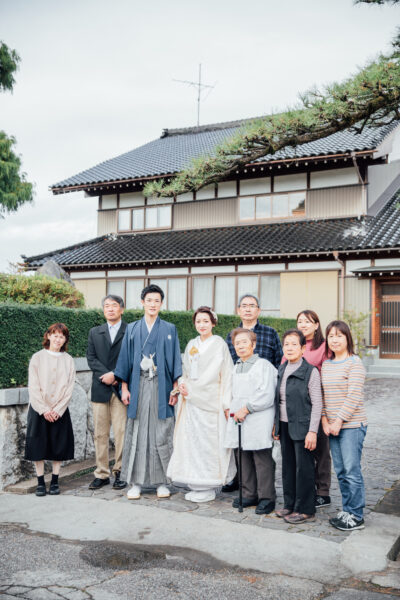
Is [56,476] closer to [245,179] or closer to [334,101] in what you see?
[334,101]

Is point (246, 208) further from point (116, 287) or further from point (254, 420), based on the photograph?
point (254, 420)

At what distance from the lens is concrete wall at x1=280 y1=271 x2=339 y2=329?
1648 centimetres

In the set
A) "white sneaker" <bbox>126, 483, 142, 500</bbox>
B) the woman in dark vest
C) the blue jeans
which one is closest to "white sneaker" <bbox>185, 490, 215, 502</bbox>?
"white sneaker" <bbox>126, 483, 142, 500</bbox>

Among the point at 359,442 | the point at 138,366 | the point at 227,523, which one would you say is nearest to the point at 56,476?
the point at 138,366

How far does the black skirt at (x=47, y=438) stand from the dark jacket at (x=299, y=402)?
6.96 ft

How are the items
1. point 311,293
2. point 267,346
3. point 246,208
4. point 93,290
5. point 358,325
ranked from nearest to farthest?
point 267,346 → point 358,325 → point 311,293 → point 246,208 → point 93,290

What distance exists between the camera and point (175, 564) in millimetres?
3422

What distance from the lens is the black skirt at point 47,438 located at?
4.88m

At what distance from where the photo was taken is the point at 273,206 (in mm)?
18391

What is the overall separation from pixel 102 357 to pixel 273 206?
13.9 m

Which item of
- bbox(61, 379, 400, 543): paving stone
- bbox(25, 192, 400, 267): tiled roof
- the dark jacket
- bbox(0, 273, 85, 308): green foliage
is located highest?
bbox(25, 192, 400, 267): tiled roof

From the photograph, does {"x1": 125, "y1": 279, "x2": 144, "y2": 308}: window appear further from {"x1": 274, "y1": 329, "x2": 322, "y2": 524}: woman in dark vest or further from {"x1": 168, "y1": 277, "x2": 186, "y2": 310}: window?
Answer: {"x1": 274, "y1": 329, "x2": 322, "y2": 524}: woman in dark vest

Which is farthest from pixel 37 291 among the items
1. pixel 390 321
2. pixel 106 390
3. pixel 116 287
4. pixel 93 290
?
pixel 93 290

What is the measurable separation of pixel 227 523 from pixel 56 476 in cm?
178
